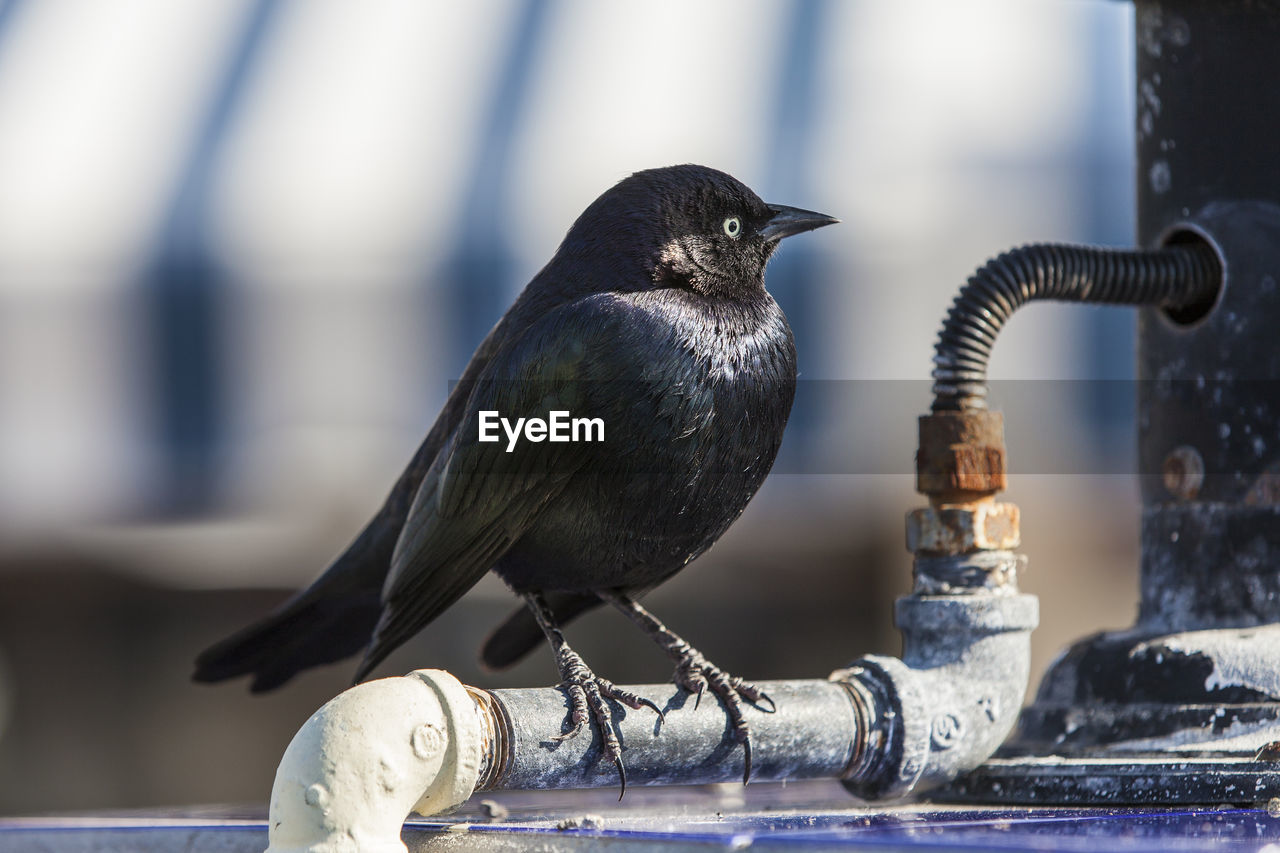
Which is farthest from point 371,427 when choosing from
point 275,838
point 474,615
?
point 275,838

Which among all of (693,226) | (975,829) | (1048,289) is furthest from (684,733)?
(1048,289)

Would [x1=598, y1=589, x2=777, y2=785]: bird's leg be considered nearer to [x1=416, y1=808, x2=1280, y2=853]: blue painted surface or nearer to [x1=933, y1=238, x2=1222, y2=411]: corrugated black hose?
[x1=416, y1=808, x2=1280, y2=853]: blue painted surface

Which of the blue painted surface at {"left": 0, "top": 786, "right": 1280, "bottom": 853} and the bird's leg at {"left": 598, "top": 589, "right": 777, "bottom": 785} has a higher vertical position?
the bird's leg at {"left": 598, "top": 589, "right": 777, "bottom": 785}

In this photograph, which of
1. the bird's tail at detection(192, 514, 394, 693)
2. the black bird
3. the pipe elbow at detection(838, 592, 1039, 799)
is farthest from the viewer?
the bird's tail at detection(192, 514, 394, 693)

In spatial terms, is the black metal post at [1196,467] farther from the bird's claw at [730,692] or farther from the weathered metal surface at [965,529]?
the bird's claw at [730,692]

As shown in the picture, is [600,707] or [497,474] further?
[497,474]

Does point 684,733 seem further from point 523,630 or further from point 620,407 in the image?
point 523,630

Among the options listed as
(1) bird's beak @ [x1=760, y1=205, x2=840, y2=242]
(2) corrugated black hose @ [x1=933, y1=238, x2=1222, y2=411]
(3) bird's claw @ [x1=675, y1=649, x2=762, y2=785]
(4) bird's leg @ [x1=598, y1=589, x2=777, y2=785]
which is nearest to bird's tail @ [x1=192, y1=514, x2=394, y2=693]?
(4) bird's leg @ [x1=598, y1=589, x2=777, y2=785]
